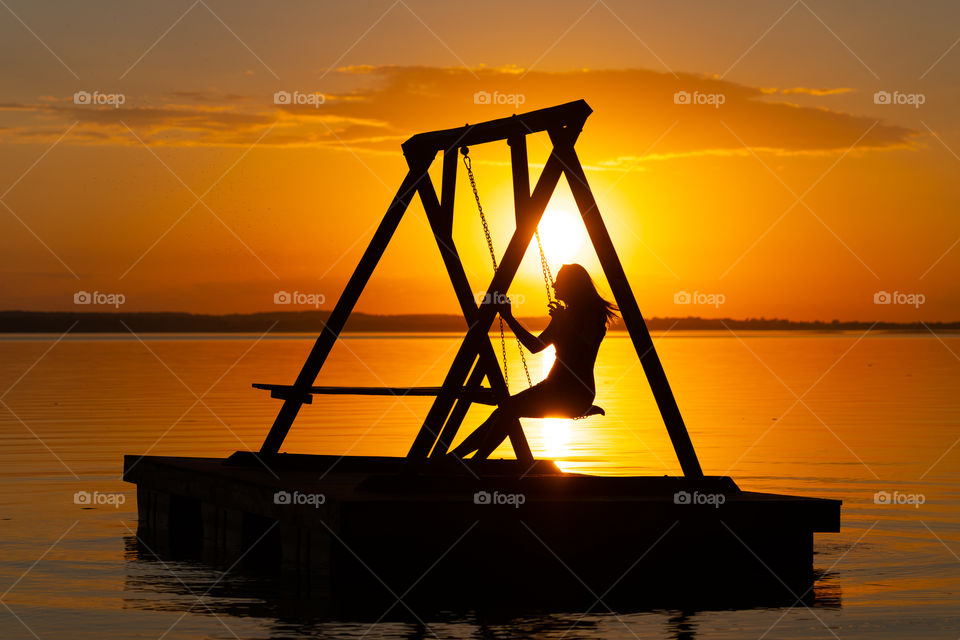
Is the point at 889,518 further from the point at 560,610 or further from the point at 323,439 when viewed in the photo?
the point at 323,439

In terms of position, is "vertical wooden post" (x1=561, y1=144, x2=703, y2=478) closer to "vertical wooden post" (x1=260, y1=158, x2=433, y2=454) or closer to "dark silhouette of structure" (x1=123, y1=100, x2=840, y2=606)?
"dark silhouette of structure" (x1=123, y1=100, x2=840, y2=606)

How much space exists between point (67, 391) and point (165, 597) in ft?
127

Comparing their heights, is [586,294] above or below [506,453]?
below

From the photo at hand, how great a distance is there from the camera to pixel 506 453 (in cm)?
2983

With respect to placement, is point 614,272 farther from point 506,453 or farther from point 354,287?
point 506,453

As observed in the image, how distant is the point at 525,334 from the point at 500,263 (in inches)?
30.6

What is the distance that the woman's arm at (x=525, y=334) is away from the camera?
1444 cm

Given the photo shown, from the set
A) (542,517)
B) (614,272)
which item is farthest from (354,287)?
(542,517)

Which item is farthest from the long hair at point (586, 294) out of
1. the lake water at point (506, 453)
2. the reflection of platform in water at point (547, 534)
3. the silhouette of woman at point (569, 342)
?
the lake water at point (506, 453)

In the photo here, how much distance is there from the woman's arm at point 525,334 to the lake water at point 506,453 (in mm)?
2810

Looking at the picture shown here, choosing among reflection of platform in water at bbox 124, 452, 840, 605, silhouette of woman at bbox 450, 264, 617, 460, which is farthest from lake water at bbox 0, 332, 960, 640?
silhouette of woman at bbox 450, 264, 617, 460

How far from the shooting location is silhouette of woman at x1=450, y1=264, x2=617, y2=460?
46.9 ft

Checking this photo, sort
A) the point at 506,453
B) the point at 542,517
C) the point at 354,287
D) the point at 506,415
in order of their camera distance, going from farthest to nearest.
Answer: the point at 506,453 < the point at 354,287 < the point at 506,415 < the point at 542,517

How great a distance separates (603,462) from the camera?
27.3 metres
